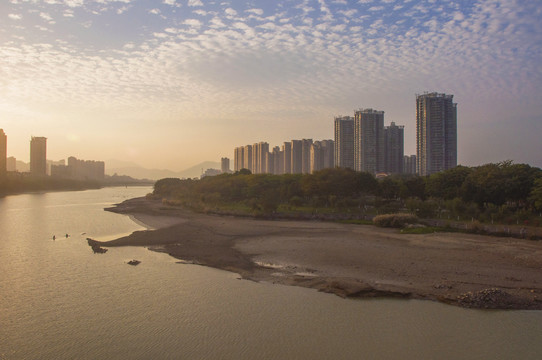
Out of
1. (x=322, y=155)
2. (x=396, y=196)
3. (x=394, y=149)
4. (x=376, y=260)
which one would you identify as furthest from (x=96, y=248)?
(x=322, y=155)

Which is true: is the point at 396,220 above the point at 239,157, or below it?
below

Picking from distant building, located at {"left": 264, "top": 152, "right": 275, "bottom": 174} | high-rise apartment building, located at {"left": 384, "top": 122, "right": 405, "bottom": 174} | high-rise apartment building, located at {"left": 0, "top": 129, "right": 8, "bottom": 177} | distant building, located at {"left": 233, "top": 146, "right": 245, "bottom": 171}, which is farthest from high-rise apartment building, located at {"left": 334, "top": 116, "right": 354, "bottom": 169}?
high-rise apartment building, located at {"left": 0, "top": 129, "right": 8, "bottom": 177}

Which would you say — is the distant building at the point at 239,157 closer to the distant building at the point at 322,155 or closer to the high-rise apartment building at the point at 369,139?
the distant building at the point at 322,155

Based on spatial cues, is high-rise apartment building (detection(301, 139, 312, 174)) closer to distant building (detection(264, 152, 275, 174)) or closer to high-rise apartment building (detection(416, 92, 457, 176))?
distant building (detection(264, 152, 275, 174))

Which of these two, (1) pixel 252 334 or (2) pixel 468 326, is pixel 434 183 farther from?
(1) pixel 252 334

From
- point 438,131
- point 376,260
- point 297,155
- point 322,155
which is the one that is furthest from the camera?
point 297,155

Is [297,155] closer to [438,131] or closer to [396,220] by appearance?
[438,131]

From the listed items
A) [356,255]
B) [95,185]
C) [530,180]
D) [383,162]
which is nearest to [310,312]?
[356,255]
